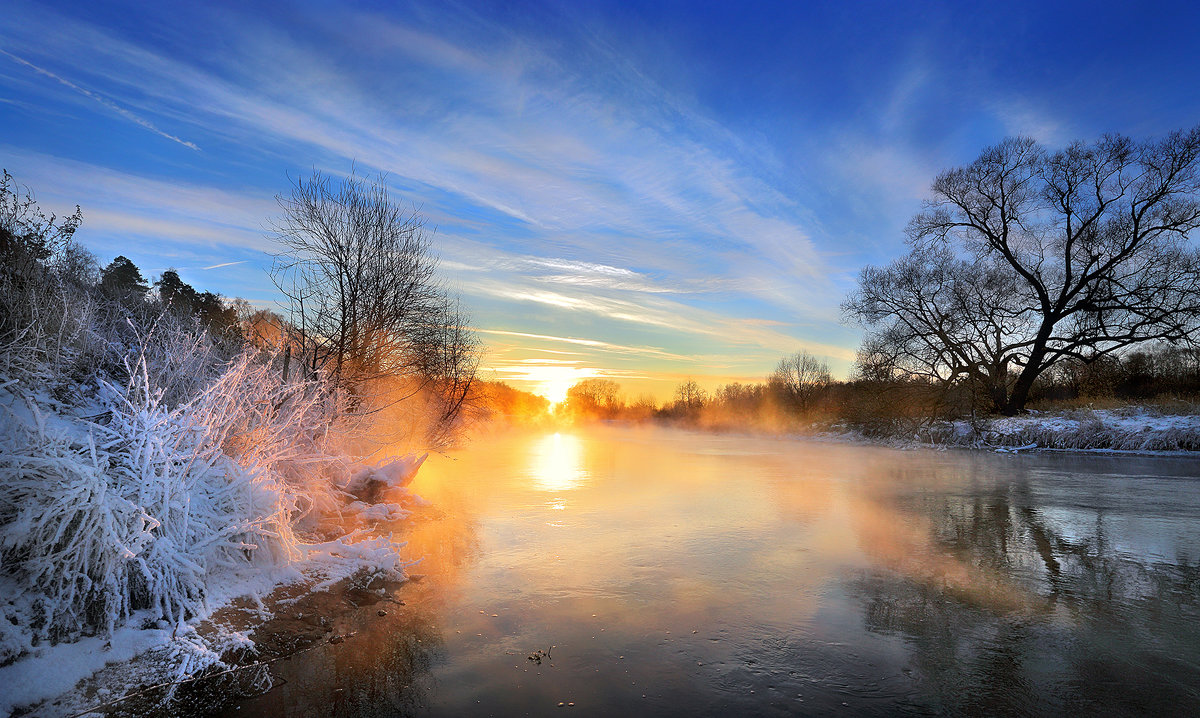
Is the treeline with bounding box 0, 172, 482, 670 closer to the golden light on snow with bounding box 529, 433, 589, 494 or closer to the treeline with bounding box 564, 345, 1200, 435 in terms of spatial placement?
the golden light on snow with bounding box 529, 433, 589, 494

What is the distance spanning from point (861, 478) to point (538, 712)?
15466 mm

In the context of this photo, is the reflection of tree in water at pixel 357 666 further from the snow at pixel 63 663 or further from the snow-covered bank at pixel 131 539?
the snow at pixel 63 663

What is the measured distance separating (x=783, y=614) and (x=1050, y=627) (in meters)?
2.41

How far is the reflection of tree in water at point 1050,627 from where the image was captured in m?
4.33

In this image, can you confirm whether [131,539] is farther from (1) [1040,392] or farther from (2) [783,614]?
(1) [1040,392]

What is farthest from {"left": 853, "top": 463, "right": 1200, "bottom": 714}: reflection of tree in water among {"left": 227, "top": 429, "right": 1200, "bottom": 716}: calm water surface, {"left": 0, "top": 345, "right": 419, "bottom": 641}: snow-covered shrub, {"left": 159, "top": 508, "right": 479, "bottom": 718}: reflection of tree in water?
{"left": 0, "top": 345, "right": 419, "bottom": 641}: snow-covered shrub

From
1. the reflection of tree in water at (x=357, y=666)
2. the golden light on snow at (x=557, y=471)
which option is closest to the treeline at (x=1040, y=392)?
the golden light on snow at (x=557, y=471)

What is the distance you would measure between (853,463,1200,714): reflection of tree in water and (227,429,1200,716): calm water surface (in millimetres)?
26

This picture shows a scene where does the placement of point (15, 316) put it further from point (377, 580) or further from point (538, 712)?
point (538, 712)

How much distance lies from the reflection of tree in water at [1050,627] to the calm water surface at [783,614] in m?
0.03

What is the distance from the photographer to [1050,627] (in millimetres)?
5539

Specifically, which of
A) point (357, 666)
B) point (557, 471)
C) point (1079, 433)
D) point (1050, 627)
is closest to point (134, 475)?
point (357, 666)

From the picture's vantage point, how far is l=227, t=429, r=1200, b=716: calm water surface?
432 centimetres

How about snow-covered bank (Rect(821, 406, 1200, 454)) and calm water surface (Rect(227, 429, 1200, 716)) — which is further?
snow-covered bank (Rect(821, 406, 1200, 454))
